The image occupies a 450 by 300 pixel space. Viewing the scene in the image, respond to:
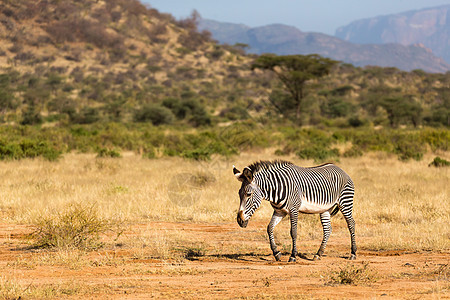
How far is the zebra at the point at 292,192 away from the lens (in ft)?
22.9

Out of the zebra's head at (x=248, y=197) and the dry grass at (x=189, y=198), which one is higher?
the zebra's head at (x=248, y=197)

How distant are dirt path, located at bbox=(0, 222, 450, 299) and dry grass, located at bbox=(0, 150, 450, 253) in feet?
2.28

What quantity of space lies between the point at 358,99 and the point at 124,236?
2327 inches

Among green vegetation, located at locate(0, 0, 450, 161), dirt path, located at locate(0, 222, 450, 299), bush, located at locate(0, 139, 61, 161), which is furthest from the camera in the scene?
green vegetation, located at locate(0, 0, 450, 161)

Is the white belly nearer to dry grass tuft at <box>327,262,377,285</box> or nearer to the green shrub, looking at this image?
dry grass tuft at <box>327,262,377,285</box>

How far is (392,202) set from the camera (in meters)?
11.7

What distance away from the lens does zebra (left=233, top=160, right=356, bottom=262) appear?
698cm

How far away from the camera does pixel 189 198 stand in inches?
488

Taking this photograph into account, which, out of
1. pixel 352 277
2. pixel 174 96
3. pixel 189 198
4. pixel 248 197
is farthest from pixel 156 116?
pixel 352 277

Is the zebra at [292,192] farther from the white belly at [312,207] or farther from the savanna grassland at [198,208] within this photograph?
the savanna grassland at [198,208]

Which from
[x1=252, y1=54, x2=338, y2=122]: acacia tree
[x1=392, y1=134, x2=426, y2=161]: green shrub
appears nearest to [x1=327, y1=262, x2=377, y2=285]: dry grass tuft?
[x1=392, y1=134, x2=426, y2=161]: green shrub

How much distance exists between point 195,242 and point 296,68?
3745cm

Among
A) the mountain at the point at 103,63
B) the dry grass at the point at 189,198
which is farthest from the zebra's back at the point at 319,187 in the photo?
the mountain at the point at 103,63

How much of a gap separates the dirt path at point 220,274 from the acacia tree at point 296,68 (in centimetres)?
3513
